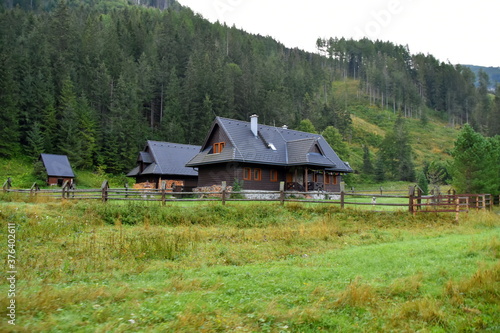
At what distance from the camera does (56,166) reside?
4278cm

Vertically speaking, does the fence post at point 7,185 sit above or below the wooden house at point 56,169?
below

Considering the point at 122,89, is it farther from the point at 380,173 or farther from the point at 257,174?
the point at 380,173

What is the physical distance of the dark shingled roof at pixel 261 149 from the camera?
105 ft

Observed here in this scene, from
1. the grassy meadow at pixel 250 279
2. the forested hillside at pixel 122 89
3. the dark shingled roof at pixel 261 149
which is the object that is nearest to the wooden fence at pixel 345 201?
the grassy meadow at pixel 250 279

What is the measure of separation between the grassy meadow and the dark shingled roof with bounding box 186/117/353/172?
15.9 metres

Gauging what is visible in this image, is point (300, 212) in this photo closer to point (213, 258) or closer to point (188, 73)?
point (213, 258)

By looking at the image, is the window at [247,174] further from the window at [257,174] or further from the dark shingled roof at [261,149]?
the dark shingled roof at [261,149]

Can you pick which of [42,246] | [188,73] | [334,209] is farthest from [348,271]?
[188,73]

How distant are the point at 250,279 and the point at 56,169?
40.7 m

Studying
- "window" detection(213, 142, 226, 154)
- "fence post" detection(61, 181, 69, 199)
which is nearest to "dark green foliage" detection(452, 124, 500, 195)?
"window" detection(213, 142, 226, 154)

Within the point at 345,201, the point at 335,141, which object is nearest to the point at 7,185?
the point at 345,201

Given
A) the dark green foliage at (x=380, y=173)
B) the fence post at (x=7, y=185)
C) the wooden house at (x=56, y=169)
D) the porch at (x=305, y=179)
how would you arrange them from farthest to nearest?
the dark green foliage at (x=380, y=173), the wooden house at (x=56, y=169), the porch at (x=305, y=179), the fence post at (x=7, y=185)

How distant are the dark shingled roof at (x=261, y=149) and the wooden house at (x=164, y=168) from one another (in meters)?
7.10

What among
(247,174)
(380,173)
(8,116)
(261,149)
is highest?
(8,116)
